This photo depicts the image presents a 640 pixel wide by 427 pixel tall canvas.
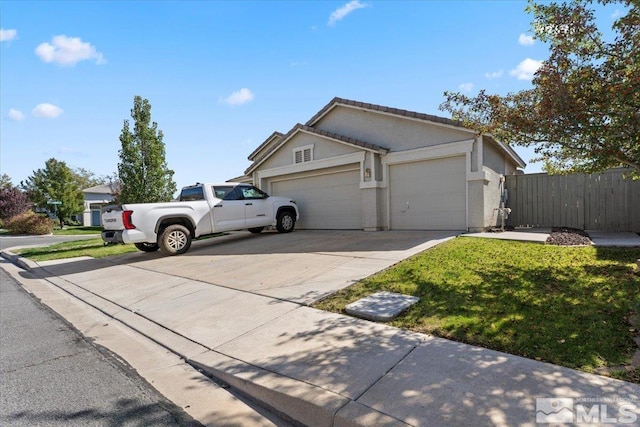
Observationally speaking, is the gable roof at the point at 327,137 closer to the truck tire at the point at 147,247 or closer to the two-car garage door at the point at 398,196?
the two-car garage door at the point at 398,196

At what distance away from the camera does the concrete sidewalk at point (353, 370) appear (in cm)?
266

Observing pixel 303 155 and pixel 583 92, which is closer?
pixel 583 92

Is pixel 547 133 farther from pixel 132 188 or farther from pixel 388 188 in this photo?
pixel 132 188

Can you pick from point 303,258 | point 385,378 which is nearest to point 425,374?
point 385,378

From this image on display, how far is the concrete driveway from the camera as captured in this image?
6309mm

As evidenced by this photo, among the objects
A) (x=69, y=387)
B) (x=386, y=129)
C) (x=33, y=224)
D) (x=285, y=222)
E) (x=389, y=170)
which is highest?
(x=386, y=129)

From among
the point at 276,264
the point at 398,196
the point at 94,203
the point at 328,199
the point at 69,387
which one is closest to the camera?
the point at 69,387

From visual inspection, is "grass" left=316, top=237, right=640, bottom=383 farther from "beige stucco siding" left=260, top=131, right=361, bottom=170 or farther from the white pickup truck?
"beige stucco siding" left=260, top=131, right=361, bottom=170

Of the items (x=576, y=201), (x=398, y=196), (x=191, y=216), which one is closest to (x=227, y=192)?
(x=191, y=216)

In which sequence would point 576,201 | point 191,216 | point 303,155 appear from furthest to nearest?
point 303,155, point 576,201, point 191,216

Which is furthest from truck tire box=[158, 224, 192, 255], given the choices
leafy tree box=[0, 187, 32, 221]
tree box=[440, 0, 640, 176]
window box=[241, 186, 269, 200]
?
leafy tree box=[0, 187, 32, 221]

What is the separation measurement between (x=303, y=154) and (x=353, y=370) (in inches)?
461

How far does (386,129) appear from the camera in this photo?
12258 mm

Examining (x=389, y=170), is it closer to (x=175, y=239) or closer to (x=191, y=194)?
(x=191, y=194)
